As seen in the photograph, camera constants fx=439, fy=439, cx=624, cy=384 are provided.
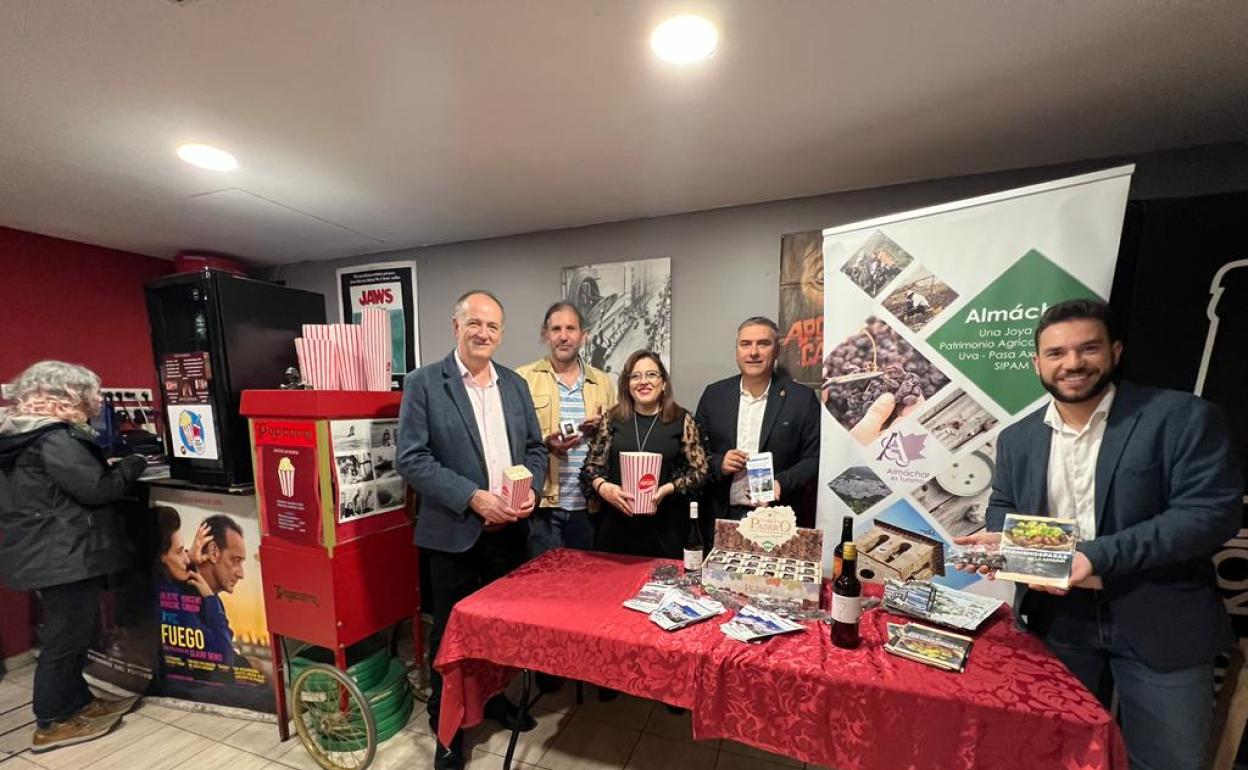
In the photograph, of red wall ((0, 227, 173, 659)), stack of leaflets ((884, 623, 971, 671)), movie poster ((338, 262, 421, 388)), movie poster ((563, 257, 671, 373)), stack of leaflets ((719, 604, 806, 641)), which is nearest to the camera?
stack of leaflets ((884, 623, 971, 671))

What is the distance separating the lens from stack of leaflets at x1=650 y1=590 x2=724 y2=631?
1.34 metres

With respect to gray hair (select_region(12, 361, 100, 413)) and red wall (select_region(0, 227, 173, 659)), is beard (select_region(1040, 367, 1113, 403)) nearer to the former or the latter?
gray hair (select_region(12, 361, 100, 413))

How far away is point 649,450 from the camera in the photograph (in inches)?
82.6

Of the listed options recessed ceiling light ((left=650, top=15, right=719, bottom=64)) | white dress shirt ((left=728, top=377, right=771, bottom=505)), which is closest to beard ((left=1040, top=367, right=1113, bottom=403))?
white dress shirt ((left=728, top=377, right=771, bottom=505))

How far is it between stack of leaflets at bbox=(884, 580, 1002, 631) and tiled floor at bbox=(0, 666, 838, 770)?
3.50ft

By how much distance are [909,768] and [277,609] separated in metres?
2.46

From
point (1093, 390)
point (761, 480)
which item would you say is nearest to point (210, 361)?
point (761, 480)

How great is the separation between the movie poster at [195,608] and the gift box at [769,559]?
2.21m

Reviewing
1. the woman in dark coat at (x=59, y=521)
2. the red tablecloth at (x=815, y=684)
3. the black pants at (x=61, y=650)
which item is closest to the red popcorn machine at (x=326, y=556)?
the red tablecloth at (x=815, y=684)

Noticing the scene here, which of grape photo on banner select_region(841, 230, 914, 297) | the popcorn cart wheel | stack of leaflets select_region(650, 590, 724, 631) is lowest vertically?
the popcorn cart wheel

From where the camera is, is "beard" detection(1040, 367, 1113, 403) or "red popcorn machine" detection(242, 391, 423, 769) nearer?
"beard" detection(1040, 367, 1113, 403)

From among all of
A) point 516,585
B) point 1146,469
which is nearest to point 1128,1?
point 1146,469

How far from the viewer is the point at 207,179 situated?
2209mm

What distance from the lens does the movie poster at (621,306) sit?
2893mm
